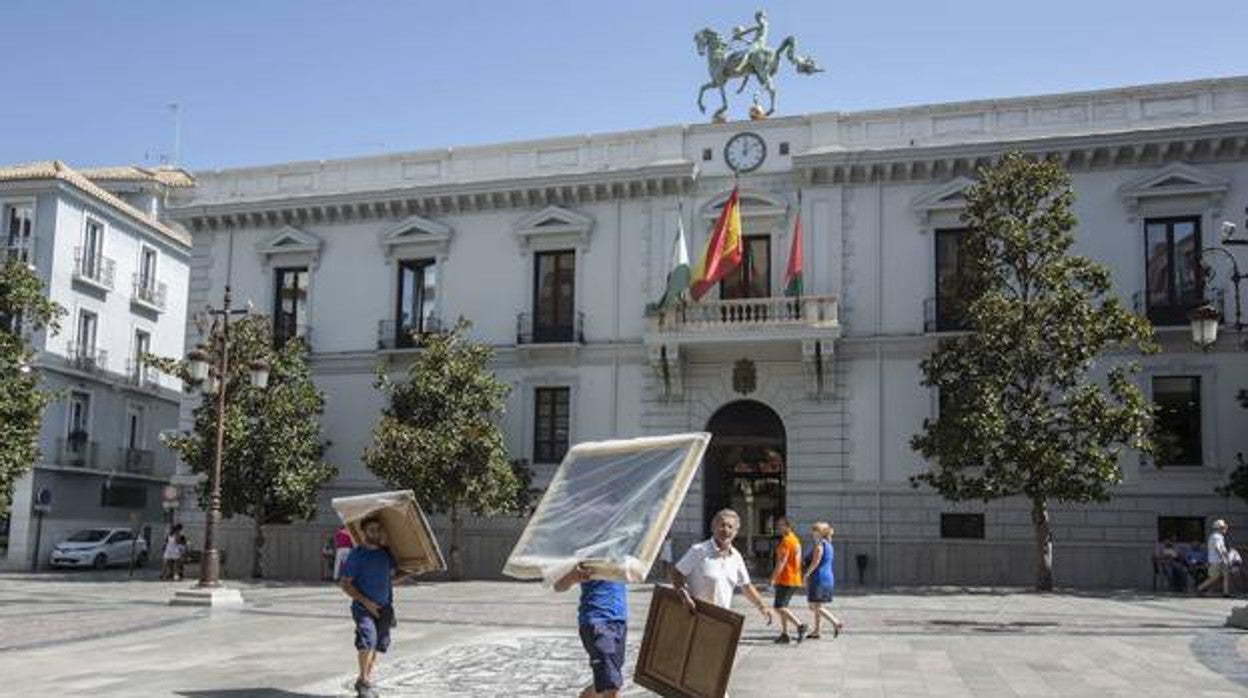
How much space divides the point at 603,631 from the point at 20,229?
35.2m

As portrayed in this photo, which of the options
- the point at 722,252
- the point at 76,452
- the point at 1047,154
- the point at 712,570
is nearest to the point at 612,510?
the point at 712,570

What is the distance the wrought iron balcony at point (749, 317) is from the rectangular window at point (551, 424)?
3.37m

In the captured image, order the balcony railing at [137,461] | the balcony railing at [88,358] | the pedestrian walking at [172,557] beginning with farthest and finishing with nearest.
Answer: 1. the balcony railing at [137,461]
2. the balcony railing at [88,358]
3. the pedestrian walking at [172,557]

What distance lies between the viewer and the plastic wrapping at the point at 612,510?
22.9 ft

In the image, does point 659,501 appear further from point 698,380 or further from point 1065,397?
point 698,380

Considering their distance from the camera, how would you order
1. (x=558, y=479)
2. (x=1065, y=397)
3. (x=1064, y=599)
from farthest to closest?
1. (x=1065, y=397)
2. (x=1064, y=599)
3. (x=558, y=479)

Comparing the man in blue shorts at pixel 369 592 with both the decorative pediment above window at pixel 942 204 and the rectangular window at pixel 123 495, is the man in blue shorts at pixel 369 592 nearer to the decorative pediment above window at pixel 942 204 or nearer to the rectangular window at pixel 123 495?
the decorative pediment above window at pixel 942 204

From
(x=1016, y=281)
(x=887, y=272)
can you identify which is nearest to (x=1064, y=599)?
(x=1016, y=281)

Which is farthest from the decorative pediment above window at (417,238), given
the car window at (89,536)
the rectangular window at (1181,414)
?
the rectangular window at (1181,414)

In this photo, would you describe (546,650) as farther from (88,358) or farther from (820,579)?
(88,358)

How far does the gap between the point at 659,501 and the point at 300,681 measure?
5.65m

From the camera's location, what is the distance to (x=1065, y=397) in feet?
79.5

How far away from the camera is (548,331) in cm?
3019

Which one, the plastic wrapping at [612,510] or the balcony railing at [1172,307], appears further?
the balcony railing at [1172,307]
